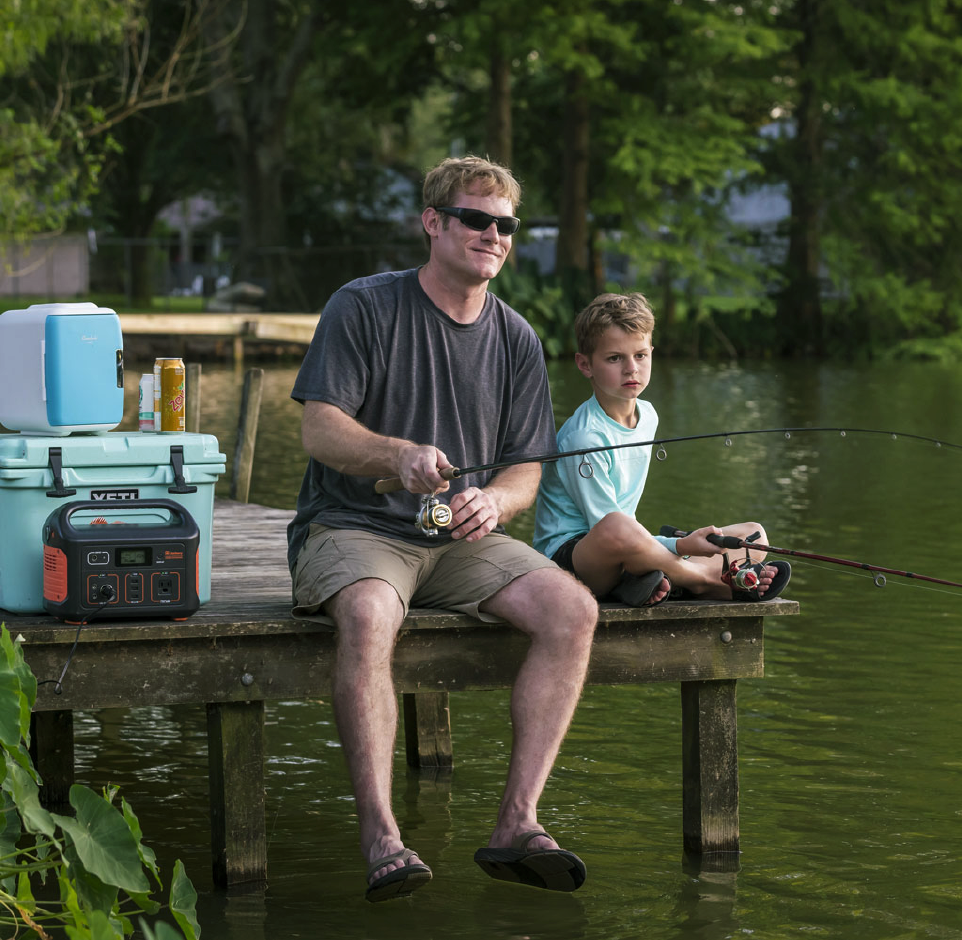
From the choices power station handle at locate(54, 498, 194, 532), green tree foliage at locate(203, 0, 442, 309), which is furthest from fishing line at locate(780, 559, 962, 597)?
green tree foliage at locate(203, 0, 442, 309)

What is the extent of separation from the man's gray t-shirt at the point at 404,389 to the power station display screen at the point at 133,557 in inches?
21.6

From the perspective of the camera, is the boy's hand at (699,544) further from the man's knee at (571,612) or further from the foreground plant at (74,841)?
the foreground plant at (74,841)

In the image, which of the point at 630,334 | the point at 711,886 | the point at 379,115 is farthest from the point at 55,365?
the point at 379,115

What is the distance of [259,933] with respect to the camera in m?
4.40

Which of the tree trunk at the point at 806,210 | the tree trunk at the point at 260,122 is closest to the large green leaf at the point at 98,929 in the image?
the tree trunk at the point at 260,122

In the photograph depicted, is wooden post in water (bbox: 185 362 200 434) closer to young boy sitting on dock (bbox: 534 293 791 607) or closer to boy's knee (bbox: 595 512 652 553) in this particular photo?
young boy sitting on dock (bbox: 534 293 791 607)

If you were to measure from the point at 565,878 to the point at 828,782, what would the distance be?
1.80 m

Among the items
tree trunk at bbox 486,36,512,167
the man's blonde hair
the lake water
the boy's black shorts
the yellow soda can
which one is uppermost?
tree trunk at bbox 486,36,512,167

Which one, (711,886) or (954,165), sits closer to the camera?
(711,886)

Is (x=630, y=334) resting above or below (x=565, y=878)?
above

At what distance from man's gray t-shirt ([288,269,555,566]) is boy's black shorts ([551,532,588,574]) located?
281 millimetres

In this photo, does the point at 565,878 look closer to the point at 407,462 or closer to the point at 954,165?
the point at 407,462

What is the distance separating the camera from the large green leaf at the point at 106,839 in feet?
10.8

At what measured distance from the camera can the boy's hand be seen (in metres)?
4.63
